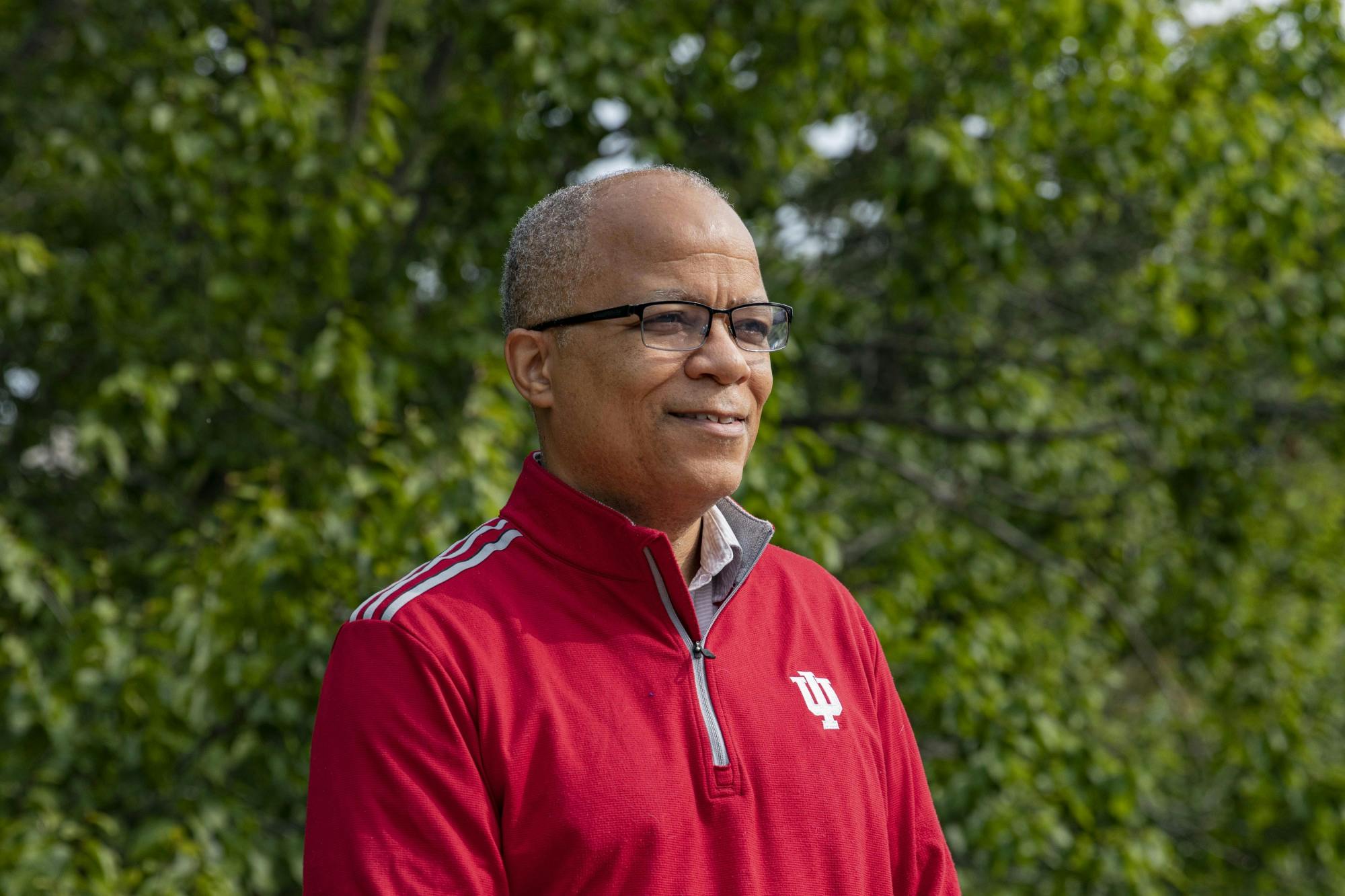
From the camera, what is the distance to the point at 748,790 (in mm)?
1431

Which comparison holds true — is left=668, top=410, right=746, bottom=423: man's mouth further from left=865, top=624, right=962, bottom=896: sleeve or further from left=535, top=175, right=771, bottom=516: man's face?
left=865, top=624, right=962, bottom=896: sleeve

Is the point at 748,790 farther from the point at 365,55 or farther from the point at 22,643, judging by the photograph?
the point at 365,55

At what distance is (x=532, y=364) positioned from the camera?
1621 mm

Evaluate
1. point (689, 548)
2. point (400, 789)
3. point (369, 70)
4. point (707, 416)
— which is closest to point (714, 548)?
point (689, 548)

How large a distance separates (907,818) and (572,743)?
50 cm

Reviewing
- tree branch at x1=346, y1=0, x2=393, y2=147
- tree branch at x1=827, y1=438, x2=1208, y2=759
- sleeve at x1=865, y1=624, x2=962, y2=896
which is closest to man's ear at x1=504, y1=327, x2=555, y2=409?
sleeve at x1=865, y1=624, x2=962, y2=896

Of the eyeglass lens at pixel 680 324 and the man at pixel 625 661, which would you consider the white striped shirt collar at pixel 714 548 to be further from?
the eyeglass lens at pixel 680 324

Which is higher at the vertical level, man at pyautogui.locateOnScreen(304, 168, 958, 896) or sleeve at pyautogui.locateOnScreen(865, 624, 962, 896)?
man at pyautogui.locateOnScreen(304, 168, 958, 896)

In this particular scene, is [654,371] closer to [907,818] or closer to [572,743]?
[572,743]

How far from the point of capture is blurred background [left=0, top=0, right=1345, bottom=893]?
3469mm

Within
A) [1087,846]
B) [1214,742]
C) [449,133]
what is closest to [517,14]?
[449,133]

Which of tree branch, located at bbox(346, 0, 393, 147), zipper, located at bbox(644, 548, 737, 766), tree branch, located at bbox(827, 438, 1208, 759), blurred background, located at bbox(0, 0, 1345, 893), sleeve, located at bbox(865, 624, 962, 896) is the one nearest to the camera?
zipper, located at bbox(644, 548, 737, 766)

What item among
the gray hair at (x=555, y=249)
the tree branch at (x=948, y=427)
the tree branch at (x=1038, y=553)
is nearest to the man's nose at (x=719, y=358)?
the gray hair at (x=555, y=249)

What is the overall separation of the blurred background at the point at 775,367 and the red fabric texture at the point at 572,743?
5.58ft
